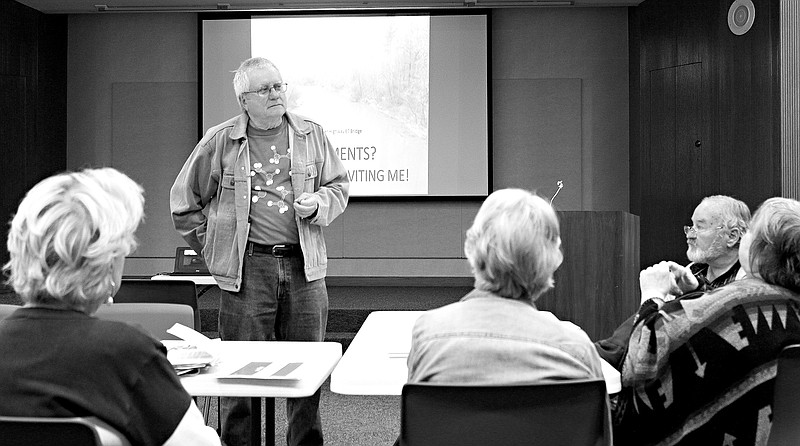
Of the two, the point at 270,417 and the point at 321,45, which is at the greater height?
the point at 321,45

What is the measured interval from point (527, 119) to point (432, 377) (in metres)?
7.29

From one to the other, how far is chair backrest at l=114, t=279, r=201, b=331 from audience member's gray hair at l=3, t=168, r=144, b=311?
1918mm

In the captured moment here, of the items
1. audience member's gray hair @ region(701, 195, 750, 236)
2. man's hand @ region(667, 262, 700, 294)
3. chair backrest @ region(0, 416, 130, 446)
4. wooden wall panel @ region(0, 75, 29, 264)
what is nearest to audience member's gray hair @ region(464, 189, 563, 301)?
chair backrest @ region(0, 416, 130, 446)

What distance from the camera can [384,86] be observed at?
855 centimetres

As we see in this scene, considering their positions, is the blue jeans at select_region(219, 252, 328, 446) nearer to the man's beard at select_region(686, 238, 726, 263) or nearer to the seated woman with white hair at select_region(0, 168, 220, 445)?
the man's beard at select_region(686, 238, 726, 263)

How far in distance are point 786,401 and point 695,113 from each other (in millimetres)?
5963

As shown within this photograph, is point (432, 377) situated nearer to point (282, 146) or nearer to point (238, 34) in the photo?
point (282, 146)

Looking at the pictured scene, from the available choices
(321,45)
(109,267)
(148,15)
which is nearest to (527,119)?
(321,45)

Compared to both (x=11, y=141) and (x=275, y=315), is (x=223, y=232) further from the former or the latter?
(x=11, y=141)

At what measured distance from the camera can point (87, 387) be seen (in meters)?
1.34

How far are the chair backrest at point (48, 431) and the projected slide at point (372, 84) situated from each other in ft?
23.7

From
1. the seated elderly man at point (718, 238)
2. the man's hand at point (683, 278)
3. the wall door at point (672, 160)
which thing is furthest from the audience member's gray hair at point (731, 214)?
the wall door at point (672, 160)

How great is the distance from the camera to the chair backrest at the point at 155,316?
274cm

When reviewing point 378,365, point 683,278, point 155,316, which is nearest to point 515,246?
point 378,365
